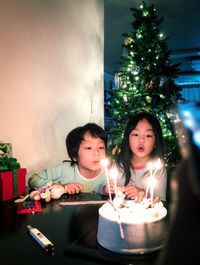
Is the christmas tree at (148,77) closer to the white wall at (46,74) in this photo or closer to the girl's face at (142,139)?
the white wall at (46,74)

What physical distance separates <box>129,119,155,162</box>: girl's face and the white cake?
961mm

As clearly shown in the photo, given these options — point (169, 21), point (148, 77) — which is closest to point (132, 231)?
point (148, 77)

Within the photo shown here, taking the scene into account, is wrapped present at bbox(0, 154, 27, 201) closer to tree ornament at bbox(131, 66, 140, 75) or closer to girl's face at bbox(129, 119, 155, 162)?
girl's face at bbox(129, 119, 155, 162)

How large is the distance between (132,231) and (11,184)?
850 millimetres

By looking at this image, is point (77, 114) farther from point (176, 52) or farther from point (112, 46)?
point (176, 52)

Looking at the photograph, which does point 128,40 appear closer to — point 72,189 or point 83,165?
point 83,165

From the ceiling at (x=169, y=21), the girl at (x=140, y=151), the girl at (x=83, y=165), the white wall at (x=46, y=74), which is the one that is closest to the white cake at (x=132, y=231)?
the girl at (x=83, y=165)

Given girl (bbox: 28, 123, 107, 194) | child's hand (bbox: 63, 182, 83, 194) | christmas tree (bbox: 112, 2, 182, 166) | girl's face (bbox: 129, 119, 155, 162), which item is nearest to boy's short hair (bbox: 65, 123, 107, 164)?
girl (bbox: 28, 123, 107, 194)

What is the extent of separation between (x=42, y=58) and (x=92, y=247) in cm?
169

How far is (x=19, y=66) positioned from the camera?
1.81 m

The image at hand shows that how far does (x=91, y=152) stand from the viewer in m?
1.50

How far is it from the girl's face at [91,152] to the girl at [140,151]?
9.8 inches

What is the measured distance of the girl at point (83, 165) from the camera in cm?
151

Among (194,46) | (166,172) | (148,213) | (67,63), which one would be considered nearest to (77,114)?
(67,63)
